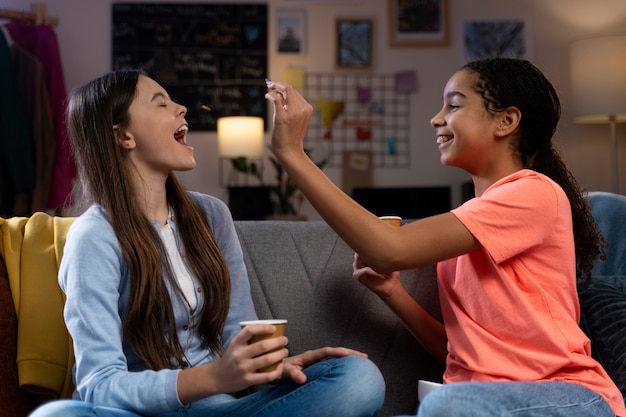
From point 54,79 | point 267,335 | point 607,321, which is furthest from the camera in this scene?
point 54,79

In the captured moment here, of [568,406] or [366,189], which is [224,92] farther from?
[568,406]

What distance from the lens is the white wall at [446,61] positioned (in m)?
5.24

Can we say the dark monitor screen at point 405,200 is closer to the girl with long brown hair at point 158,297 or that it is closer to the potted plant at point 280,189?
the potted plant at point 280,189

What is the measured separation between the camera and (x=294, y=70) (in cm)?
524

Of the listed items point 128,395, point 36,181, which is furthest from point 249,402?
point 36,181

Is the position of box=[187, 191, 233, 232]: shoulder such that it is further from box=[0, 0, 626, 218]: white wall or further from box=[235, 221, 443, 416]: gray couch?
box=[0, 0, 626, 218]: white wall

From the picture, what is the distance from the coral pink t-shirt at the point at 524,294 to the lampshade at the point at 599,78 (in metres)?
3.45

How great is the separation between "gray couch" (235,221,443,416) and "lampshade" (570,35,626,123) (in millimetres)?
3177

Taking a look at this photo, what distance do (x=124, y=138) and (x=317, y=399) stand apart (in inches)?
28.1

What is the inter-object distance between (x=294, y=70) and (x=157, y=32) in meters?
0.89

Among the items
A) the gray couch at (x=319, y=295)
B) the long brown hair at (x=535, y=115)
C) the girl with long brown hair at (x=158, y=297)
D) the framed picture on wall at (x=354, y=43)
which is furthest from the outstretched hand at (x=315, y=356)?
the framed picture on wall at (x=354, y=43)

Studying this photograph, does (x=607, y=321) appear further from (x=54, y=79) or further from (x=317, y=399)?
(x=54, y=79)

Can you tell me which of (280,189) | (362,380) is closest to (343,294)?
(362,380)

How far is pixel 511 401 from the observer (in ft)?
4.34
